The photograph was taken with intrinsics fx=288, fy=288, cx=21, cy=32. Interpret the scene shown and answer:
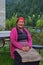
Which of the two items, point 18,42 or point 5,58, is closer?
point 18,42

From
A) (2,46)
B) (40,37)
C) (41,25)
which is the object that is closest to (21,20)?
(2,46)

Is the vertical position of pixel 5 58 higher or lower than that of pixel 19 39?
lower

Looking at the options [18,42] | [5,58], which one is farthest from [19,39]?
[5,58]

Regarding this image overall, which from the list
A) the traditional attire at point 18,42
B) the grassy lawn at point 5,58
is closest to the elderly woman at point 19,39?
the traditional attire at point 18,42

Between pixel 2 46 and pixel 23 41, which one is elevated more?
pixel 23 41

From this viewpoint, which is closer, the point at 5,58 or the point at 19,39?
the point at 19,39

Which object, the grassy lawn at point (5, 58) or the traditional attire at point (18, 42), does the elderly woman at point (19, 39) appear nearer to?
the traditional attire at point (18, 42)

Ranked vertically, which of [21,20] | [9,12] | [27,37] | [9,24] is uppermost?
[21,20]

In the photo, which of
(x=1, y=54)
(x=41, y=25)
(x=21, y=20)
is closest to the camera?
(x=21, y=20)

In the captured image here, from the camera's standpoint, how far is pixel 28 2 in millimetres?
38625

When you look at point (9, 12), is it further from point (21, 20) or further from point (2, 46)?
point (21, 20)

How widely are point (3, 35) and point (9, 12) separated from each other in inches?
1143

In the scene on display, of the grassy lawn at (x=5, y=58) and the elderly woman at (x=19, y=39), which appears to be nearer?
the elderly woman at (x=19, y=39)

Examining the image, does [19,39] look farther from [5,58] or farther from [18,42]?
[5,58]
